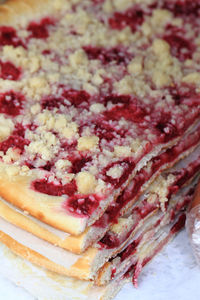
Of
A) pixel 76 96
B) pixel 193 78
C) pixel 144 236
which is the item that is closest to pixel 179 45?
pixel 193 78

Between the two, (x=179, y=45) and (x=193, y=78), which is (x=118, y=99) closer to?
(x=193, y=78)

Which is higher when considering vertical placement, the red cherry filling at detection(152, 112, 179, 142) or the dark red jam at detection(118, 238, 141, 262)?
the red cherry filling at detection(152, 112, 179, 142)

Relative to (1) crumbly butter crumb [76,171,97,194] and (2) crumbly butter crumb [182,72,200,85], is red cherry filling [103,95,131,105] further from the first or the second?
(1) crumbly butter crumb [76,171,97,194]

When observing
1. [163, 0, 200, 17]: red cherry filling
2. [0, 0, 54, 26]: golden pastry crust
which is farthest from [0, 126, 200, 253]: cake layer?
[0, 0, 54, 26]: golden pastry crust

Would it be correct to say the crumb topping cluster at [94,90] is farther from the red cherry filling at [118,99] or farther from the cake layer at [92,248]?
the cake layer at [92,248]

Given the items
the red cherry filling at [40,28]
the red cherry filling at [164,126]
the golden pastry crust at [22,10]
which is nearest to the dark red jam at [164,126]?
the red cherry filling at [164,126]

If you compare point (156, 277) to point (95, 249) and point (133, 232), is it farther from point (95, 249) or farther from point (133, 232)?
point (95, 249)
